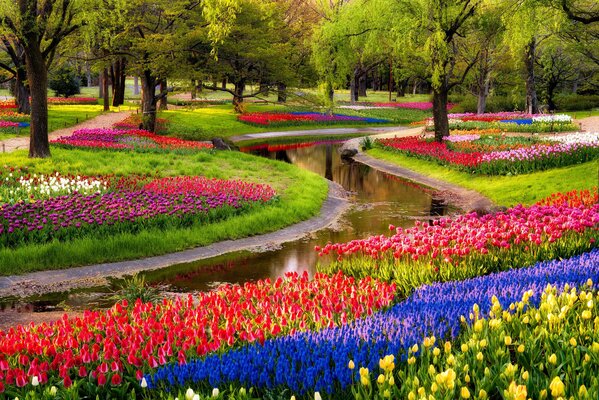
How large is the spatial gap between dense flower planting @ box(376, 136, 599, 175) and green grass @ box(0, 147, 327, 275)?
5.82 metres

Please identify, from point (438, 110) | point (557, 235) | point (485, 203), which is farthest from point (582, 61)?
point (557, 235)

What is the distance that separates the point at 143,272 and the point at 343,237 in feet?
17.6

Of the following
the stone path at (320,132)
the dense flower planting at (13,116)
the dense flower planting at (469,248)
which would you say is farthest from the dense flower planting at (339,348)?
the stone path at (320,132)

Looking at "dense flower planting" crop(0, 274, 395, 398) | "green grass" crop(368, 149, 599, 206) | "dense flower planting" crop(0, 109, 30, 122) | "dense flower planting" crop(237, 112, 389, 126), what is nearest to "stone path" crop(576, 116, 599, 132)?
"green grass" crop(368, 149, 599, 206)

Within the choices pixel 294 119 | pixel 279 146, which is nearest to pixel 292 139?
pixel 279 146

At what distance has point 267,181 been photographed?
2161 centimetres

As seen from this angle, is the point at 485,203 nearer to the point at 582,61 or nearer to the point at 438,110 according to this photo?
the point at 438,110

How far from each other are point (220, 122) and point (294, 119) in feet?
26.3

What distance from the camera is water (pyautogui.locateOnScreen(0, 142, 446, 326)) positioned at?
10.5m

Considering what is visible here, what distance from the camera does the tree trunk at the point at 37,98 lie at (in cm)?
1989

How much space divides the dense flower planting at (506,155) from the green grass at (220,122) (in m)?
14.0

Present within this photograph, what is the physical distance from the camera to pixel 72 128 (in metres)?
34.3

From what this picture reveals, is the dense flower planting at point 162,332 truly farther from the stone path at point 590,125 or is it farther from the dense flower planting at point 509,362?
the stone path at point 590,125

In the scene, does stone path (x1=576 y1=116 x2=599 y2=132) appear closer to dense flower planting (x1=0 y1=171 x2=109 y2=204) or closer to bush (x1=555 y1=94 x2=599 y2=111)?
bush (x1=555 y1=94 x2=599 y2=111)
